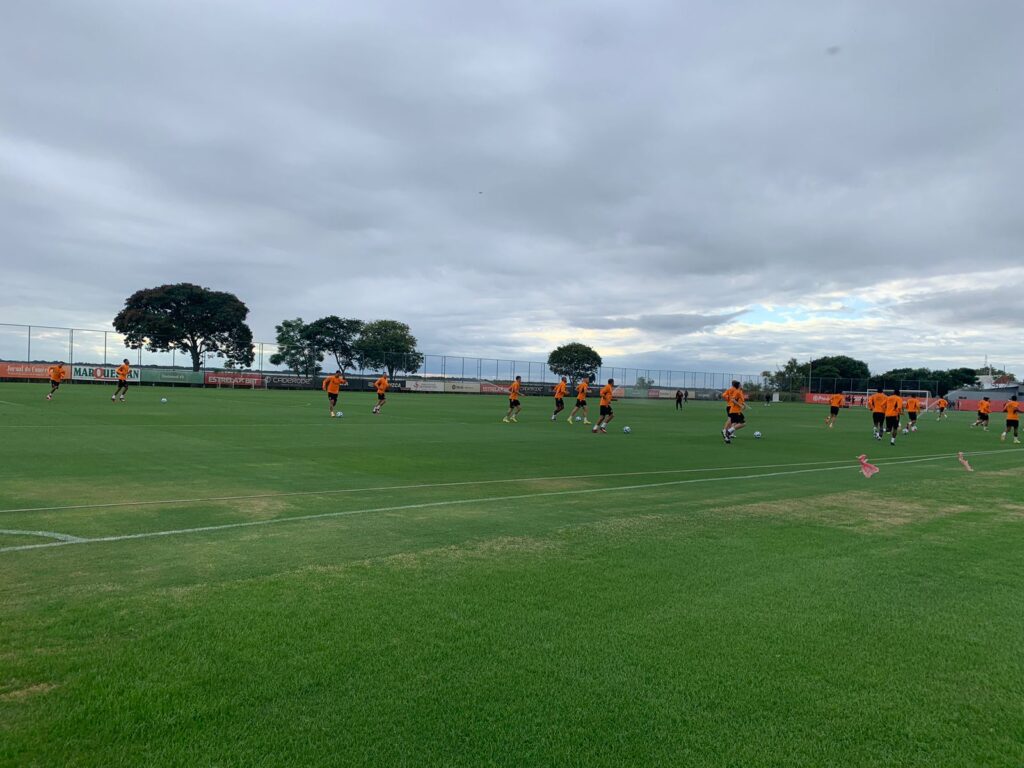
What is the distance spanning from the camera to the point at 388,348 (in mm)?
79938

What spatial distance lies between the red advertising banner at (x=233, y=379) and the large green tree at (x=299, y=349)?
5.82 meters

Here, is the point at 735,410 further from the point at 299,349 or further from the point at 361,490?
the point at 299,349

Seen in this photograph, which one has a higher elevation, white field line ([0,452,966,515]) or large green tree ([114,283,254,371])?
large green tree ([114,283,254,371])

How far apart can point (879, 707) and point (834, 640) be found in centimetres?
88

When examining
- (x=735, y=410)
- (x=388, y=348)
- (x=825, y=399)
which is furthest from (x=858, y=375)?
(x=735, y=410)

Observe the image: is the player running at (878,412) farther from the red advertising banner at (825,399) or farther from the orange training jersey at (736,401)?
the red advertising banner at (825,399)

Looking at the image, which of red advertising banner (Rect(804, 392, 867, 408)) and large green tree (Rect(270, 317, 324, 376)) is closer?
large green tree (Rect(270, 317, 324, 376))

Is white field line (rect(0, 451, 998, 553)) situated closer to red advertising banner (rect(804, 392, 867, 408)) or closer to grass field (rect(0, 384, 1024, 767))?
grass field (rect(0, 384, 1024, 767))

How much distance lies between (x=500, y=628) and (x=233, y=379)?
60.7m

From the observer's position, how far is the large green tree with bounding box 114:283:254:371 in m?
69.6

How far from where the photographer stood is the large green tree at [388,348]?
244 feet

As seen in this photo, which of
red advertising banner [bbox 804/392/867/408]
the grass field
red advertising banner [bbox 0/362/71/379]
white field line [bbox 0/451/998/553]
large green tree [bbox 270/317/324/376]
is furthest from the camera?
red advertising banner [bbox 804/392/867/408]

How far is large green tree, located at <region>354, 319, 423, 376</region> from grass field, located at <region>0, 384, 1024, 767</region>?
212 feet

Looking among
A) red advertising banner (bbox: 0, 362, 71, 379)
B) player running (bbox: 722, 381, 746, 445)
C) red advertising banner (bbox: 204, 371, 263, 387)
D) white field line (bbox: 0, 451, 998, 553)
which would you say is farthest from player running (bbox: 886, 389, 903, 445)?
red advertising banner (bbox: 0, 362, 71, 379)
